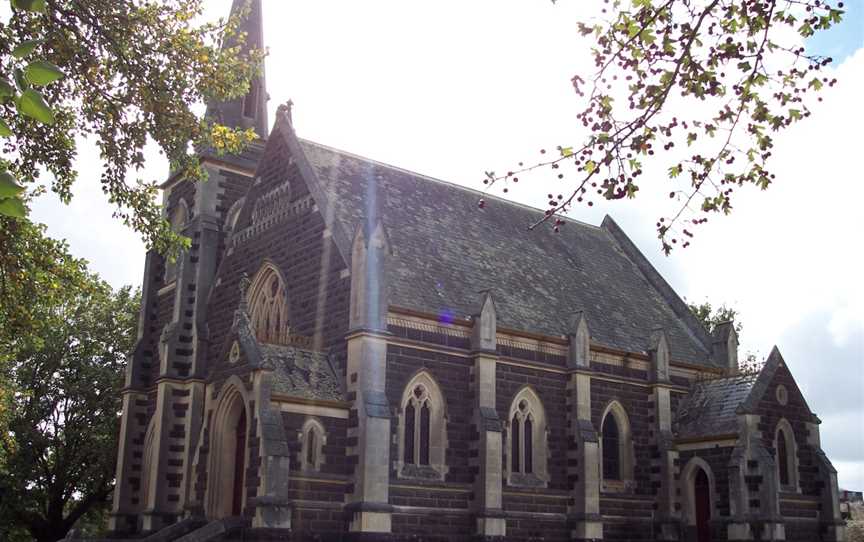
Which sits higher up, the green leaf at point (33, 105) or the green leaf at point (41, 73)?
the green leaf at point (41, 73)

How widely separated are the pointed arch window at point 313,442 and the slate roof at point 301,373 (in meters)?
0.70

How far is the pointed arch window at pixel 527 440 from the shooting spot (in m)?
26.3

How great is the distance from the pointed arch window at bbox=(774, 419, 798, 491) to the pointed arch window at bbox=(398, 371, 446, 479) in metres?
11.9

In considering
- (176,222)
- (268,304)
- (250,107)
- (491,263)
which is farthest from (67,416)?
(491,263)

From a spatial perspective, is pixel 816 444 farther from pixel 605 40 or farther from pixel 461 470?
pixel 605 40

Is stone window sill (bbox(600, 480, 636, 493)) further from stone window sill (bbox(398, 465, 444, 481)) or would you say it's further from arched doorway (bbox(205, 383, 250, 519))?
arched doorway (bbox(205, 383, 250, 519))

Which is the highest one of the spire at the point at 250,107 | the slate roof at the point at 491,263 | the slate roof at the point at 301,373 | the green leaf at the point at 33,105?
the spire at the point at 250,107

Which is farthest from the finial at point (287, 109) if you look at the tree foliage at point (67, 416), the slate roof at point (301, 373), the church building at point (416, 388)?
the tree foliage at point (67, 416)

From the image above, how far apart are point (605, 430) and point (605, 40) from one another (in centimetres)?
2114

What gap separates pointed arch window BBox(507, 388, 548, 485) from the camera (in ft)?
86.3

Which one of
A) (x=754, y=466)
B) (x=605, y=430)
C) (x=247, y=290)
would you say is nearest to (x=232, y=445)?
(x=247, y=290)

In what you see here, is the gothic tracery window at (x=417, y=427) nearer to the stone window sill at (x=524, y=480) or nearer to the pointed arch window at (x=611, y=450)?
the stone window sill at (x=524, y=480)

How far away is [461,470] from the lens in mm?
24656

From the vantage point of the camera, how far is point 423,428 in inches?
966
